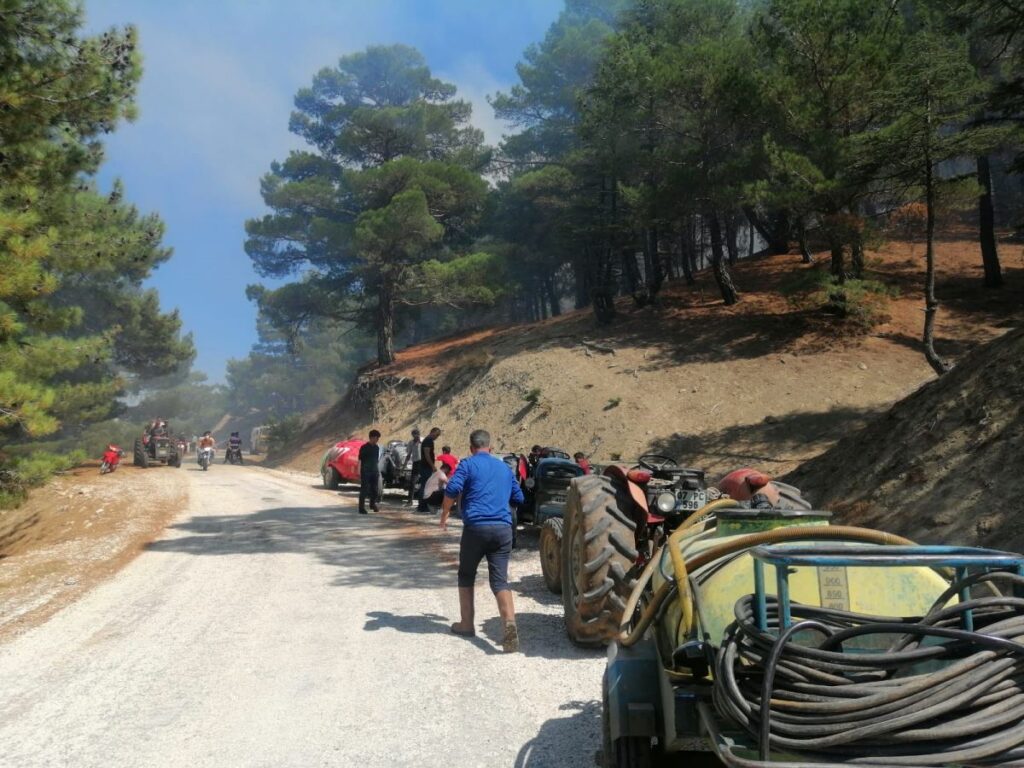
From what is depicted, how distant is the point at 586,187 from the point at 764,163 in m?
12.3

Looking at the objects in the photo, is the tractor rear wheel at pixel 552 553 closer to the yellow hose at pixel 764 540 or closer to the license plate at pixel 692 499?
the license plate at pixel 692 499

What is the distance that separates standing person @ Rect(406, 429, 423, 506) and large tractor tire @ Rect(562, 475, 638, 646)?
11236 millimetres

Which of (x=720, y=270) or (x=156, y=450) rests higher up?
(x=720, y=270)

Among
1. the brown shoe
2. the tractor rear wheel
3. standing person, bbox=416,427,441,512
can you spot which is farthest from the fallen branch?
the brown shoe

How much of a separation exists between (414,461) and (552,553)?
34.5 feet

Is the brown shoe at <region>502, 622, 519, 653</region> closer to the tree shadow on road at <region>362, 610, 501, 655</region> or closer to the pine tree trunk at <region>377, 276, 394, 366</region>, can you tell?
the tree shadow on road at <region>362, 610, 501, 655</region>

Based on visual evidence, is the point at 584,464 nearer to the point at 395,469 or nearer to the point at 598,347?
the point at 395,469

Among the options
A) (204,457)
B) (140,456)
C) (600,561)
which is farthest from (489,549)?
(204,457)

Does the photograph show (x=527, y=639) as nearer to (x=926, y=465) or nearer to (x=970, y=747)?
(x=970, y=747)

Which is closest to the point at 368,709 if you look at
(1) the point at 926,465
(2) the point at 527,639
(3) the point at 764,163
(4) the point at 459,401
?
(2) the point at 527,639

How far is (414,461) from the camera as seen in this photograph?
17891mm

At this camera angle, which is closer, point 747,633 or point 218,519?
point 747,633

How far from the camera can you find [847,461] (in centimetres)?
1126

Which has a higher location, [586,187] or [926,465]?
[586,187]
